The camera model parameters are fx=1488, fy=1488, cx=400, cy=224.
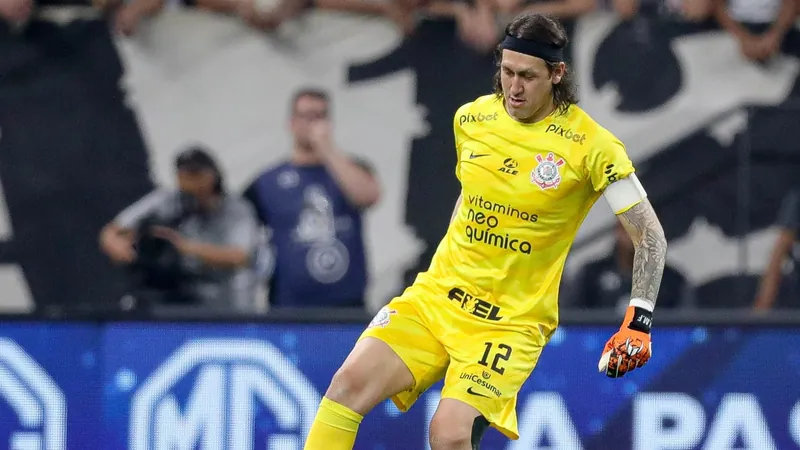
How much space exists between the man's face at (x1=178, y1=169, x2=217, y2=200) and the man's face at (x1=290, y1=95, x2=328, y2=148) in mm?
543

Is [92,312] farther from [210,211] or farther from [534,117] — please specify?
[534,117]

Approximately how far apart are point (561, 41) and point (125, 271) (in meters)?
3.95

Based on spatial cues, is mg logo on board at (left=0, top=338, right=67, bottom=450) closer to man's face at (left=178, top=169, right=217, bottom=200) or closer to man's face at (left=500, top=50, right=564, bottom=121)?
man's face at (left=178, top=169, right=217, bottom=200)

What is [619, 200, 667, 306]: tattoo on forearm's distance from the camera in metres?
5.86

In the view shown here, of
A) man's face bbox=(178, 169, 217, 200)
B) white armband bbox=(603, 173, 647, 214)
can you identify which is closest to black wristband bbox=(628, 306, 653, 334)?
white armband bbox=(603, 173, 647, 214)

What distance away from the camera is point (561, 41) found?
595 cm

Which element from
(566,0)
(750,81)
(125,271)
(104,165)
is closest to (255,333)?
(125,271)

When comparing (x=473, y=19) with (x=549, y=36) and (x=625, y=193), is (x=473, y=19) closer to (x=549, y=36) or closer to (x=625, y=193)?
(x=549, y=36)

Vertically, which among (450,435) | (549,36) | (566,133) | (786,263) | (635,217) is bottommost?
(450,435)

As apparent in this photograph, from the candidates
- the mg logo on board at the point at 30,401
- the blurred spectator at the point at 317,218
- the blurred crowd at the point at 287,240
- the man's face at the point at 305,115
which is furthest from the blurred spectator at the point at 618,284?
the mg logo on board at the point at 30,401

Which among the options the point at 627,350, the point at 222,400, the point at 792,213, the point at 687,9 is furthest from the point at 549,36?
the point at 687,9

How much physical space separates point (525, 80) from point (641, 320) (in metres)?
1.05

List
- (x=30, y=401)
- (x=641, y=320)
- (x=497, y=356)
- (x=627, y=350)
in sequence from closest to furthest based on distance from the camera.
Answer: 1. (x=627, y=350)
2. (x=641, y=320)
3. (x=497, y=356)
4. (x=30, y=401)

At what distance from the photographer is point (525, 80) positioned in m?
5.91
